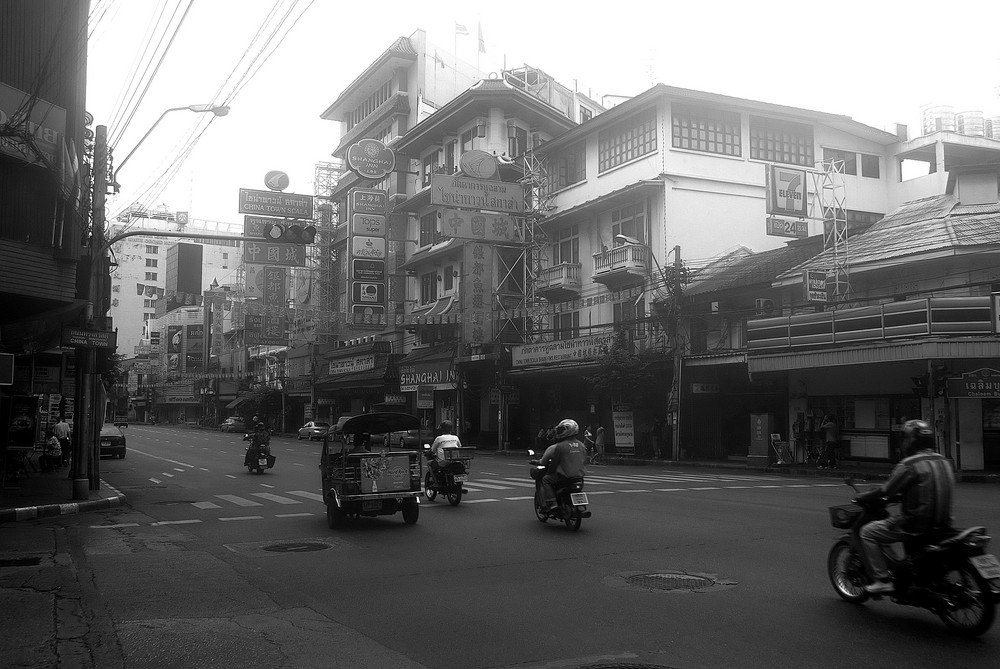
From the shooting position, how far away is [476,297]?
1618 inches

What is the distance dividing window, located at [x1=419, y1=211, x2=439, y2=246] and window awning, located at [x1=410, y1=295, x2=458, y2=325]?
362 cm

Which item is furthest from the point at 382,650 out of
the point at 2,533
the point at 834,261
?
the point at 834,261

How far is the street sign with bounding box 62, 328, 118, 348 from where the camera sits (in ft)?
57.4

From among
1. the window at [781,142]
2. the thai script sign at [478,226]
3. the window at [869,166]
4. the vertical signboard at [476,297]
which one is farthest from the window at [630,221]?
the window at [869,166]

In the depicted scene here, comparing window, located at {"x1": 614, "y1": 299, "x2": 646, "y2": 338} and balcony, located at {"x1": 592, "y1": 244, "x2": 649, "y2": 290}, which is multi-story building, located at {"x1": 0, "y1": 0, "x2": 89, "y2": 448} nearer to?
balcony, located at {"x1": 592, "y1": 244, "x2": 649, "y2": 290}

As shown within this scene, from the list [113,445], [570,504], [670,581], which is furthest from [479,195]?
[670,581]

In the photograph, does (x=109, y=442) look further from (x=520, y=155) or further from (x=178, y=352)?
(x=178, y=352)

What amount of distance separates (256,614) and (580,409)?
3443 cm

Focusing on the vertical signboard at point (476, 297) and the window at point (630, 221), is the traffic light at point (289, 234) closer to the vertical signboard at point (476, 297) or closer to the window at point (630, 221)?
the window at point (630, 221)

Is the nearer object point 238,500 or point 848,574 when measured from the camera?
point 848,574

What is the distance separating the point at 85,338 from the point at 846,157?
3361 centimetres

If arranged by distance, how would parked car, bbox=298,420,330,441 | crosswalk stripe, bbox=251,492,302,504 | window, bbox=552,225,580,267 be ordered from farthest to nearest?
parked car, bbox=298,420,330,441, window, bbox=552,225,580,267, crosswalk stripe, bbox=251,492,302,504

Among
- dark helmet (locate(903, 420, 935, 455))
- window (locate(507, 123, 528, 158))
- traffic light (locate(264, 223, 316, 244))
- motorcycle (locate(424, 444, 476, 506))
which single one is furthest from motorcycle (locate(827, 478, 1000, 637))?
window (locate(507, 123, 528, 158))

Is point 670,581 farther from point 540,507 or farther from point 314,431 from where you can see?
point 314,431
